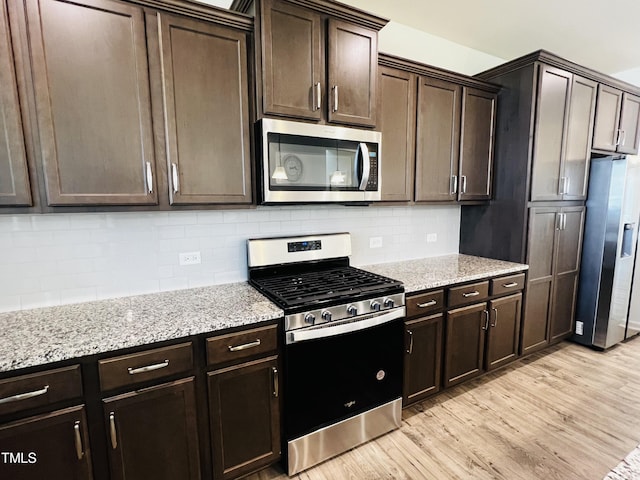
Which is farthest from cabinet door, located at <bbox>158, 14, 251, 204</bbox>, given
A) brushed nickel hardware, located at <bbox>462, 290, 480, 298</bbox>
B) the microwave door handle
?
brushed nickel hardware, located at <bbox>462, 290, 480, 298</bbox>

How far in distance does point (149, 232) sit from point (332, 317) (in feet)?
3.96

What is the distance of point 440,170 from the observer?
263 centimetres

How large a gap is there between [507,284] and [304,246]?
1716 mm

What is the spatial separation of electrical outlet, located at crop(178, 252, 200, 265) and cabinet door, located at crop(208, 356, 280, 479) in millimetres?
789

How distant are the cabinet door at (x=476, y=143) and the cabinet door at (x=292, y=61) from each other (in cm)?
145

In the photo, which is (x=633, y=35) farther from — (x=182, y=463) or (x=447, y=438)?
(x=182, y=463)

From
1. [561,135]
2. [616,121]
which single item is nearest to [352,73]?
[561,135]

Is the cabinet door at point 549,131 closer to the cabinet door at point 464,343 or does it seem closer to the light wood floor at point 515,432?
the cabinet door at point 464,343

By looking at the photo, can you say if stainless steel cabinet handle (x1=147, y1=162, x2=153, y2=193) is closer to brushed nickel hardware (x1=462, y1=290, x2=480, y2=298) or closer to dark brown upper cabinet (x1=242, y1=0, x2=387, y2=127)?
dark brown upper cabinet (x1=242, y1=0, x2=387, y2=127)

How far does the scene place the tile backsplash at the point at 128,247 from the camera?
1642 mm

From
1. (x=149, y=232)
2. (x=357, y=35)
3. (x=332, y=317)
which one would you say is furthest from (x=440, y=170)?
(x=149, y=232)

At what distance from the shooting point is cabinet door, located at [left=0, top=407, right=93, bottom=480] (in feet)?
3.82

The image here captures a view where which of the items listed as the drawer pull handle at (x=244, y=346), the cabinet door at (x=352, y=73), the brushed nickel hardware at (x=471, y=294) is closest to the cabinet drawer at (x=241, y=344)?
the drawer pull handle at (x=244, y=346)

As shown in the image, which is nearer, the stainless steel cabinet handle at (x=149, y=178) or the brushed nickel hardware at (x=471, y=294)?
the stainless steel cabinet handle at (x=149, y=178)
